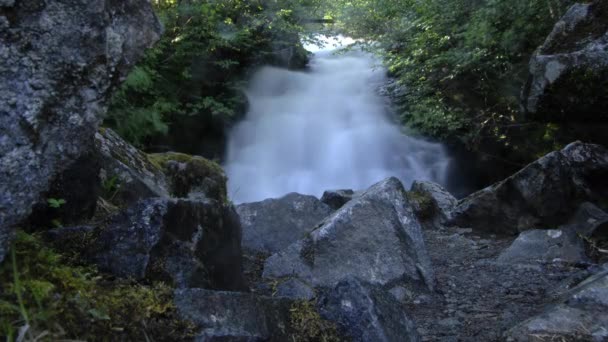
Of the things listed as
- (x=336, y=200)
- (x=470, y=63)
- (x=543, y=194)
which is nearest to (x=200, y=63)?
(x=470, y=63)

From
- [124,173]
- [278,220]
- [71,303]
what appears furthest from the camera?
[278,220]

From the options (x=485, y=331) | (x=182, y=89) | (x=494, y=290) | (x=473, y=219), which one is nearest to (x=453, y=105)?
(x=473, y=219)

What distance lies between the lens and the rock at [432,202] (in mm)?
7161

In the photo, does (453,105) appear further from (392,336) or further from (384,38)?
(392,336)

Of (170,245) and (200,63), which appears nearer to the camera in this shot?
(170,245)

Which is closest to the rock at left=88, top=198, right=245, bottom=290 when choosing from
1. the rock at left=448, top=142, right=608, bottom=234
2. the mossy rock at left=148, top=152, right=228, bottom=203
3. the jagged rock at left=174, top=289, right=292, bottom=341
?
the jagged rock at left=174, top=289, right=292, bottom=341

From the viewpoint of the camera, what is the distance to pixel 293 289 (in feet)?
10.6

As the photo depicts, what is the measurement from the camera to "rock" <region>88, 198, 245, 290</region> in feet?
7.14

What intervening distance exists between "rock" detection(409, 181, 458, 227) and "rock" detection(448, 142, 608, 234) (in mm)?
397

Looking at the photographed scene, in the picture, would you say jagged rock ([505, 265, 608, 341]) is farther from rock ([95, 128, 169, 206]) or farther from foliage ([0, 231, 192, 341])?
rock ([95, 128, 169, 206])

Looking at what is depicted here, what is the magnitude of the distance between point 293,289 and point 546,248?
270 cm

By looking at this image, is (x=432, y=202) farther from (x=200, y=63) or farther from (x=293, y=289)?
(x=200, y=63)

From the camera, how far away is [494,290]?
3.82 metres

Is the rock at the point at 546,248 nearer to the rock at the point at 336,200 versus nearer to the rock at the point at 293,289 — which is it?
the rock at the point at 293,289
